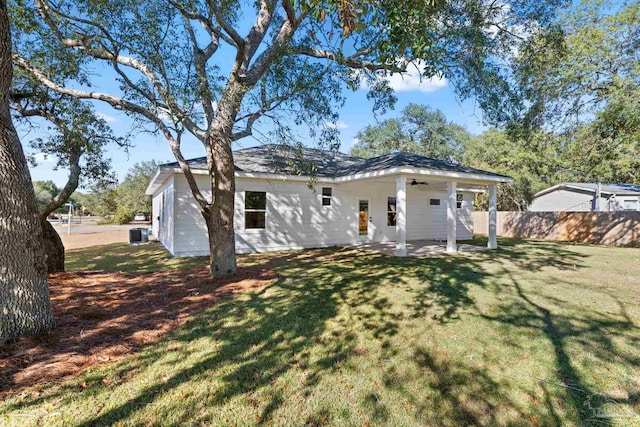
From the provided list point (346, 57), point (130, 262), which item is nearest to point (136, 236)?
point (130, 262)

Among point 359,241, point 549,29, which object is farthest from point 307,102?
point 359,241

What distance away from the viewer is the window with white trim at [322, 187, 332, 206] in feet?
39.3

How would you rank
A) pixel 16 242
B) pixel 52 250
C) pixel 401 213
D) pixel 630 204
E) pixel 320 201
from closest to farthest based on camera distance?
pixel 16 242
pixel 52 250
pixel 401 213
pixel 320 201
pixel 630 204

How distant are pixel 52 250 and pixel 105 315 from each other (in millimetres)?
3822

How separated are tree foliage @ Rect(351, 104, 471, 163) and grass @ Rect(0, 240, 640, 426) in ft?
96.5

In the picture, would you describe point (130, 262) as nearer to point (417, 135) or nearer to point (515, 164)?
point (515, 164)

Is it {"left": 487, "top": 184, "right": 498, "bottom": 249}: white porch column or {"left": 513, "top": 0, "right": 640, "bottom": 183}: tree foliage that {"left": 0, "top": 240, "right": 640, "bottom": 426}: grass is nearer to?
{"left": 487, "top": 184, "right": 498, "bottom": 249}: white porch column

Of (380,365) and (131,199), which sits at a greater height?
(131,199)

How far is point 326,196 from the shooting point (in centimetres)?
1202

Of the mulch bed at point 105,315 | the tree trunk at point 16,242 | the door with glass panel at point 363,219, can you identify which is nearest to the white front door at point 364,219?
the door with glass panel at point 363,219

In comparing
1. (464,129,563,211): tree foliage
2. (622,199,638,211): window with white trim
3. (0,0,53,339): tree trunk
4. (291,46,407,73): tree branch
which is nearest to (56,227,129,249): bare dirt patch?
(0,0,53,339): tree trunk

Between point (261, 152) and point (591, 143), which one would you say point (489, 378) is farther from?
point (591, 143)

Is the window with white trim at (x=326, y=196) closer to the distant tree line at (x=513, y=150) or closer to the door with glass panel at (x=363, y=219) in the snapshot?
the door with glass panel at (x=363, y=219)

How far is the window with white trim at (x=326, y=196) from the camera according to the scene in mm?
11984
